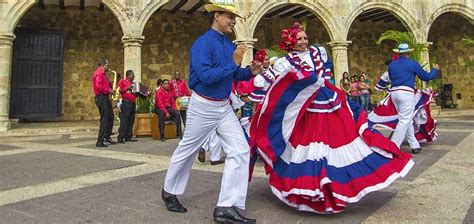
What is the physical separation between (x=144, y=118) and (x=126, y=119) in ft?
2.69

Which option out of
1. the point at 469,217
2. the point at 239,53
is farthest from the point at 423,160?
the point at 239,53

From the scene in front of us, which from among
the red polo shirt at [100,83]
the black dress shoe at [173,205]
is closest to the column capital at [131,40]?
the red polo shirt at [100,83]

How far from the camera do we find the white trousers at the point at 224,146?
8.38 ft

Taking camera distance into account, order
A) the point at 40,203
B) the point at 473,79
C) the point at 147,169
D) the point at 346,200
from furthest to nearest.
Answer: the point at 473,79, the point at 147,169, the point at 40,203, the point at 346,200

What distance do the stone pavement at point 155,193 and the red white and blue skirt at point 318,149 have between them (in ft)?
0.65

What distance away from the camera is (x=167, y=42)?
47.7 feet

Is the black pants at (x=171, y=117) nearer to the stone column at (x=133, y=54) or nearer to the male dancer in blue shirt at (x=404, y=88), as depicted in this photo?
the stone column at (x=133, y=54)

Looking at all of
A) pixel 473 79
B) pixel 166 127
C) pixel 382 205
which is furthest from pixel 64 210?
pixel 473 79

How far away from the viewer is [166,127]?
848 centimetres

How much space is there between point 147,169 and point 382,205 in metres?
2.91

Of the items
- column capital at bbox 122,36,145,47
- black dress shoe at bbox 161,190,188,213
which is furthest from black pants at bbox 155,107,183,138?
black dress shoe at bbox 161,190,188,213

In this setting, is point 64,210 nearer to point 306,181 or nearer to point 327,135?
point 306,181

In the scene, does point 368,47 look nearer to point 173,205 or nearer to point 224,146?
point 224,146

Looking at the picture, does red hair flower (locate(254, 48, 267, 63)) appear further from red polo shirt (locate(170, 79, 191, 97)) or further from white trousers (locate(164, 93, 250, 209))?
red polo shirt (locate(170, 79, 191, 97))
